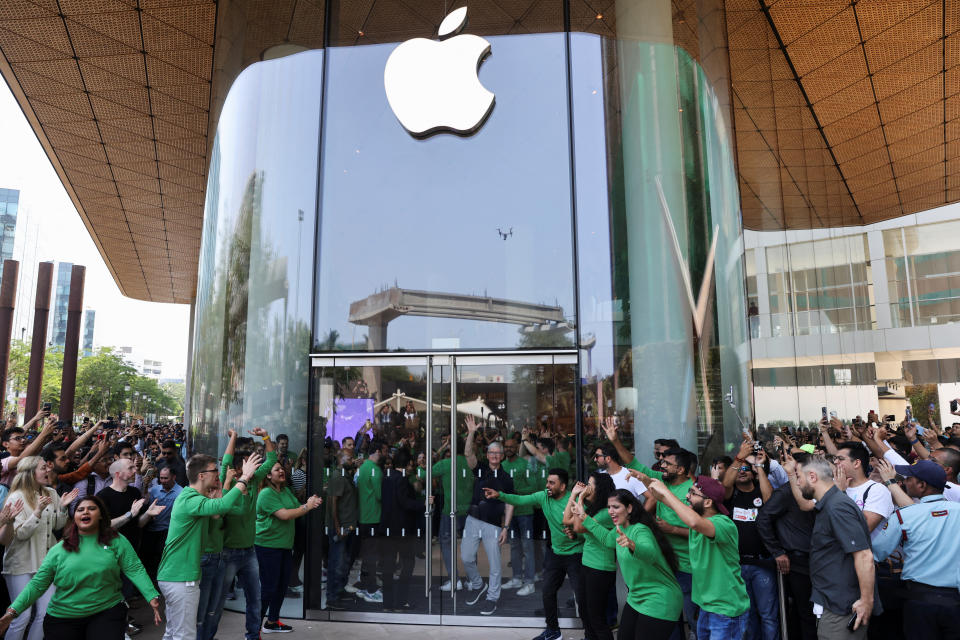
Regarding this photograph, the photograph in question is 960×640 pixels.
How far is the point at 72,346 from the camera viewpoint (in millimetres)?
30000

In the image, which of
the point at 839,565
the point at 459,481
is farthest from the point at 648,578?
the point at 459,481

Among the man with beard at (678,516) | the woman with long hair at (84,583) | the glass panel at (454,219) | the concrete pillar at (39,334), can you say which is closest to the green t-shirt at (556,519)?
the man with beard at (678,516)

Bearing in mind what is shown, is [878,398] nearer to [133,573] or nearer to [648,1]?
[648,1]

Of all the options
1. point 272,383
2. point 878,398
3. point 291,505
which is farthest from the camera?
point 878,398

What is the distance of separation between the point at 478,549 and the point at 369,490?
145 cm

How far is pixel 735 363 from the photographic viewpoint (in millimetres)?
8188

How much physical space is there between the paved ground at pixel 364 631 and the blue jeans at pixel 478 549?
1.58 ft

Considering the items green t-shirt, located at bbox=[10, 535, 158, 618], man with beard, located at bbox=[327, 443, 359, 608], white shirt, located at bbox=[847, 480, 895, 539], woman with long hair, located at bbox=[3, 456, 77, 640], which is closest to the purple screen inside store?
man with beard, located at bbox=[327, 443, 359, 608]

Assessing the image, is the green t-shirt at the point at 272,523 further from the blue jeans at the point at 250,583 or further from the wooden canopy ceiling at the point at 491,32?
the wooden canopy ceiling at the point at 491,32

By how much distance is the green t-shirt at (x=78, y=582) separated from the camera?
13.8 ft

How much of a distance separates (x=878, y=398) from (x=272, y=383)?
27.0 meters

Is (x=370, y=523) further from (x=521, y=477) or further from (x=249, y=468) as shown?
(x=249, y=468)

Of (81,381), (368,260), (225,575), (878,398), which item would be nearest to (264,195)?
(368,260)

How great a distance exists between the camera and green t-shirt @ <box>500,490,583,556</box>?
6168 mm
